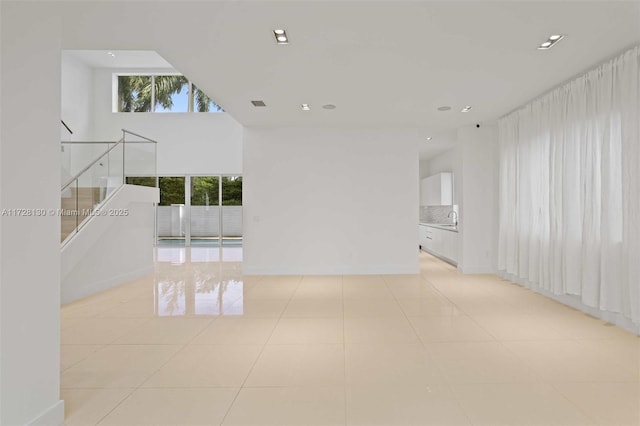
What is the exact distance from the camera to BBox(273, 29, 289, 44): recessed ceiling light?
12.5ft

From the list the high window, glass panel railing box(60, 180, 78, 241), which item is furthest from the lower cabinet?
the high window

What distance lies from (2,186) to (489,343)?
4094 mm

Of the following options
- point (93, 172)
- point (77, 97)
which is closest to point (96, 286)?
point (93, 172)

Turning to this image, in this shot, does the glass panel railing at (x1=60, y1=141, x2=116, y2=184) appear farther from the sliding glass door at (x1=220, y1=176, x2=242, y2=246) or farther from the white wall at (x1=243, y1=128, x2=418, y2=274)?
the sliding glass door at (x1=220, y1=176, x2=242, y2=246)

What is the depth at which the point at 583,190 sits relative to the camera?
16.1ft

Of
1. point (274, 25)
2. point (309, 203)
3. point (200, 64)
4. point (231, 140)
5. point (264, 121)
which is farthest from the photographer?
point (231, 140)

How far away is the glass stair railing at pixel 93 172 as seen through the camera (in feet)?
20.3

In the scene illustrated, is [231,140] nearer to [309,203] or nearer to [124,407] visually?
[309,203]

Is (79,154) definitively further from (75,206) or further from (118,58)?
(118,58)

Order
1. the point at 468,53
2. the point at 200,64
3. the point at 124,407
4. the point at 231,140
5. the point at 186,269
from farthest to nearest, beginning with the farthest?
the point at 231,140 → the point at 186,269 → the point at 200,64 → the point at 468,53 → the point at 124,407

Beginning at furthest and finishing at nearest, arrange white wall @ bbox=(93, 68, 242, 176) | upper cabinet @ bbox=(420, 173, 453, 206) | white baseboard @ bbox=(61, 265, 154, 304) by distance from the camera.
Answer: white wall @ bbox=(93, 68, 242, 176) → upper cabinet @ bbox=(420, 173, 453, 206) → white baseboard @ bbox=(61, 265, 154, 304)

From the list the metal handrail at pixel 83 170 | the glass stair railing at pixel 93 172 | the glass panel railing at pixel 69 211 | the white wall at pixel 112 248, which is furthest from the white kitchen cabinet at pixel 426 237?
the glass panel railing at pixel 69 211

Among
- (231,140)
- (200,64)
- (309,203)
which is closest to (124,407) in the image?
(200,64)

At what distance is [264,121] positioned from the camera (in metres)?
7.70
